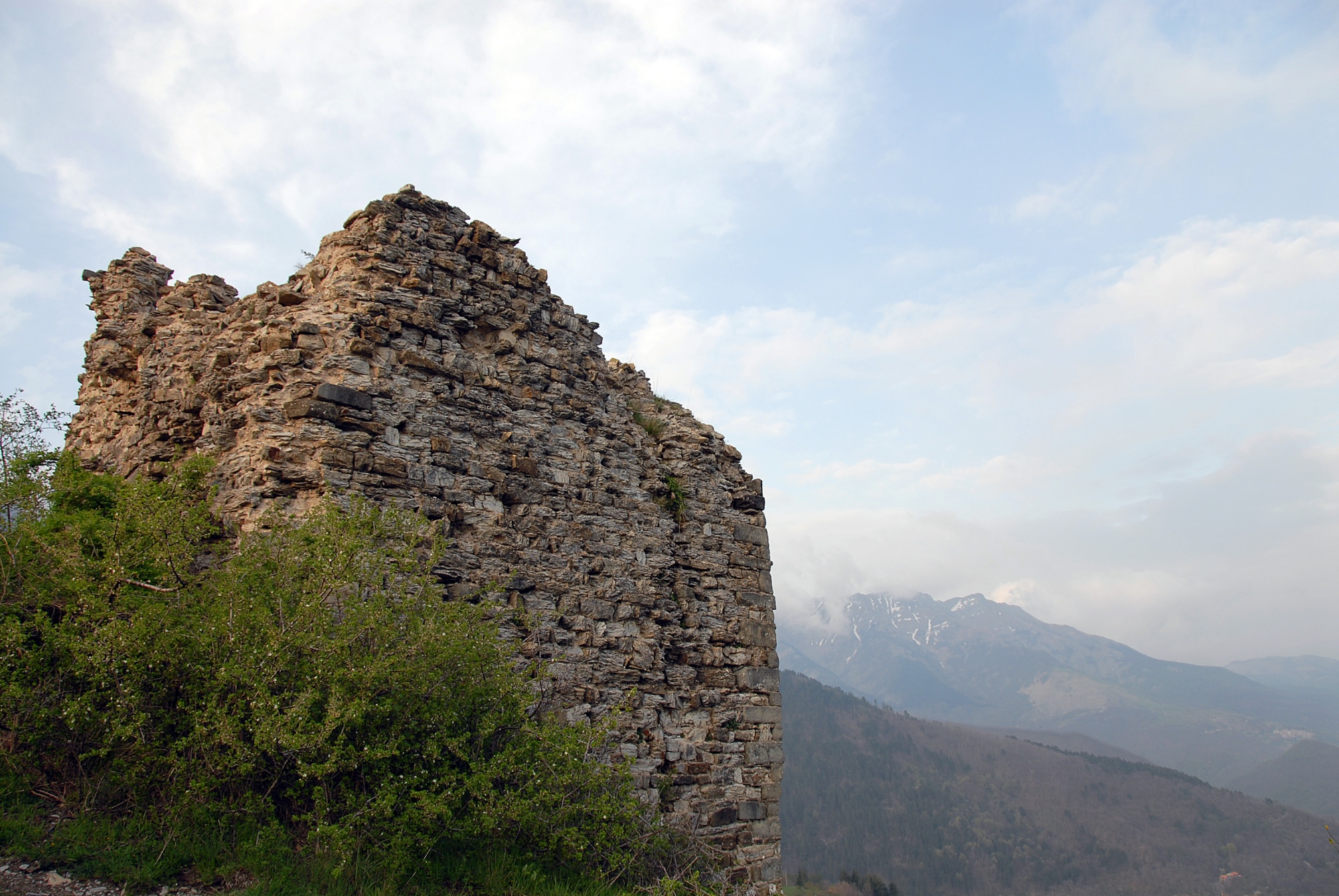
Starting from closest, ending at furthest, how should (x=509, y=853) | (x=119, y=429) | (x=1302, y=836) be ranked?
1. (x=509, y=853)
2. (x=119, y=429)
3. (x=1302, y=836)

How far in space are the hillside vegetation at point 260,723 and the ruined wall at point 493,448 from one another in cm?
140

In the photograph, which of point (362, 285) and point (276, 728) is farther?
point (362, 285)

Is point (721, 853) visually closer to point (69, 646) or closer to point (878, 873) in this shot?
point (69, 646)

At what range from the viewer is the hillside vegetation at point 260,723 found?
A: 4.91 meters

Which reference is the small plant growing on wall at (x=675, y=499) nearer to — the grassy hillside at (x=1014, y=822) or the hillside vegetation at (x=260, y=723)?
the hillside vegetation at (x=260, y=723)

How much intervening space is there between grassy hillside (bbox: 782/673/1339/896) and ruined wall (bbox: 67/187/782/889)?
96011 millimetres

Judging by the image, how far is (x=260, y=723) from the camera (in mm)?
4891

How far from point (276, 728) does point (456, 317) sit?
16.8ft

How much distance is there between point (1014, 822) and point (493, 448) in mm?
138697

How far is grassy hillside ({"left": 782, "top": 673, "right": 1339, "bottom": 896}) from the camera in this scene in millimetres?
93625

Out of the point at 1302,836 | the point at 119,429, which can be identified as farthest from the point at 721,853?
the point at 1302,836

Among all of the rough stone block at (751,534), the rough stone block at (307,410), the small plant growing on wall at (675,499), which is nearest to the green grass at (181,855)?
the rough stone block at (307,410)

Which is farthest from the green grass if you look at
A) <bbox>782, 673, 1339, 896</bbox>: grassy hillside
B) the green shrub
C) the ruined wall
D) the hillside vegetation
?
<bbox>782, 673, 1339, 896</bbox>: grassy hillside

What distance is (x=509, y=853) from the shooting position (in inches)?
231
